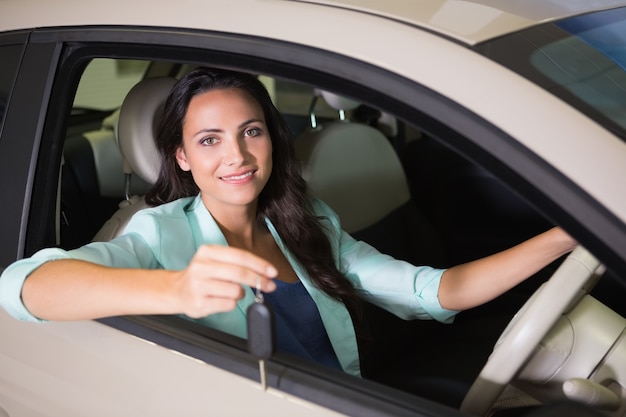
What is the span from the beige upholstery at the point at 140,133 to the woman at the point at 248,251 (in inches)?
3.9

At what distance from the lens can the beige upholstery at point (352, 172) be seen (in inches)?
88.0

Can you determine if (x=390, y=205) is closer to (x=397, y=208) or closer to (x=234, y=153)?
(x=397, y=208)

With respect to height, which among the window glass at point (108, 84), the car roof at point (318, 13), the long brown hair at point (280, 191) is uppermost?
the window glass at point (108, 84)

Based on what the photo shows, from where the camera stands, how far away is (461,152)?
106 cm

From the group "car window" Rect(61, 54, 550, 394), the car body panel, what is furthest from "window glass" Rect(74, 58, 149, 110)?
the car body panel

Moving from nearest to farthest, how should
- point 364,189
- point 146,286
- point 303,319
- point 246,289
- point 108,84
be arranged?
point 146,286 < point 246,289 < point 303,319 < point 364,189 < point 108,84

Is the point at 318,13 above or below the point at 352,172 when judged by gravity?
above

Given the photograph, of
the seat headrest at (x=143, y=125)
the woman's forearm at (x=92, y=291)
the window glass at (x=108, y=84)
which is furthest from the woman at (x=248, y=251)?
the window glass at (x=108, y=84)

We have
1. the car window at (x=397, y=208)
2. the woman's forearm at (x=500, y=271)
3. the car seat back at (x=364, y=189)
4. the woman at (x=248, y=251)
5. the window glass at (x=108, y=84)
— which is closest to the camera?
the woman at (x=248, y=251)

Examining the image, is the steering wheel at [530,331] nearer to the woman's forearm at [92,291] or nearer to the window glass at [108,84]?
the woman's forearm at [92,291]

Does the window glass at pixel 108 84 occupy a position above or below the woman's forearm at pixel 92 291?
above

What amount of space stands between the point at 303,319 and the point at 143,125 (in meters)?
0.60

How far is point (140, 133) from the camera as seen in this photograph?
184 cm

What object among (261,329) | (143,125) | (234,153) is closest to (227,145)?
(234,153)
